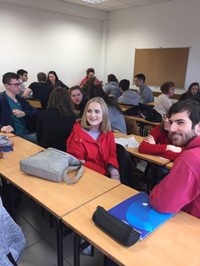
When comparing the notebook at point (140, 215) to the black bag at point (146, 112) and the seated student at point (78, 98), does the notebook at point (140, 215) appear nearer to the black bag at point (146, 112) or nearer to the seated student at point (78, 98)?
the seated student at point (78, 98)

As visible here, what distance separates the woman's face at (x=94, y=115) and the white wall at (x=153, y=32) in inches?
181

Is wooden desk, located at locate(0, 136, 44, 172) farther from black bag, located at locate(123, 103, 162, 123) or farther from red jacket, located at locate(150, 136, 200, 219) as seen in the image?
black bag, located at locate(123, 103, 162, 123)

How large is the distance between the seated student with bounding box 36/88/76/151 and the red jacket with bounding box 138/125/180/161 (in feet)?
2.68

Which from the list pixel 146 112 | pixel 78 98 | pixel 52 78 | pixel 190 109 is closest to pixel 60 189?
pixel 190 109

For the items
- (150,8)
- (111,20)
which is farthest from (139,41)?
(111,20)

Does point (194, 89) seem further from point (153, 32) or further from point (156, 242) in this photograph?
point (156, 242)

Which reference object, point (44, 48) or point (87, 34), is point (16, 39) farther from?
point (87, 34)

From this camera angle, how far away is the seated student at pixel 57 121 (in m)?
2.45

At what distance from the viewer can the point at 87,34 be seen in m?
7.38

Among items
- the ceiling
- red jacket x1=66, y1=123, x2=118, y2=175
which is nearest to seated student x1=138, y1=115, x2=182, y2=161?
red jacket x1=66, y1=123, x2=118, y2=175

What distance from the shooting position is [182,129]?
124 centimetres

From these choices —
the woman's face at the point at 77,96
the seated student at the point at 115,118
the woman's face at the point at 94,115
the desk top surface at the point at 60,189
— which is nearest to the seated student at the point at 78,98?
the woman's face at the point at 77,96

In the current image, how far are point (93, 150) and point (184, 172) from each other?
3.37 ft

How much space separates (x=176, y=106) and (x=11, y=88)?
2187 mm
